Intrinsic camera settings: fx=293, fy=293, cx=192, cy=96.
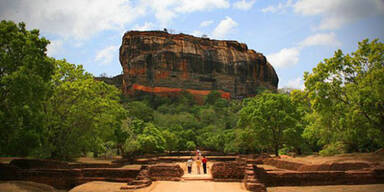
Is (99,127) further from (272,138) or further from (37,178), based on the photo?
(272,138)

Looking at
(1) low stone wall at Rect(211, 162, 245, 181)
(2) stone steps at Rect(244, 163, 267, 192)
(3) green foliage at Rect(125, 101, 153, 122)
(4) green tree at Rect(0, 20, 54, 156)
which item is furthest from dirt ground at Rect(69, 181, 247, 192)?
(3) green foliage at Rect(125, 101, 153, 122)

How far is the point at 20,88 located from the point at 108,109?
32.0ft

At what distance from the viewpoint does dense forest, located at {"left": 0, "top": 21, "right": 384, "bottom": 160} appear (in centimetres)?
1184

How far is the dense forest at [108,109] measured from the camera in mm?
11844

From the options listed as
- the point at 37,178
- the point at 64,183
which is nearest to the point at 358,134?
the point at 64,183

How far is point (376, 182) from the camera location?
36.5 ft

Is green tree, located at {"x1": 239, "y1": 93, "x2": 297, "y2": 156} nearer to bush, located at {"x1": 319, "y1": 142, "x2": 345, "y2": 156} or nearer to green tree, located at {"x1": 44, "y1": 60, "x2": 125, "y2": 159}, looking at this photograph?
bush, located at {"x1": 319, "y1": 142, "x2": 345, "y2": 156}

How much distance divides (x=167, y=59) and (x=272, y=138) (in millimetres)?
67294

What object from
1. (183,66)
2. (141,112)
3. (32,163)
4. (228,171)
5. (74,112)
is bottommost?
(228,171)

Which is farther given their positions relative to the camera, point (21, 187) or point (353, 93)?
point (353, 93)

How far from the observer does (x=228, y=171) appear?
14.0 m

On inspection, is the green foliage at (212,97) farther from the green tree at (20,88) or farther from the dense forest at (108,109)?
the green tree at (20,88)

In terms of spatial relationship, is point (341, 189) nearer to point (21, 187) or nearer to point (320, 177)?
point (320, 177)

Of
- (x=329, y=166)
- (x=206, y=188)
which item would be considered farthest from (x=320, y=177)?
(x=206, y=188)
